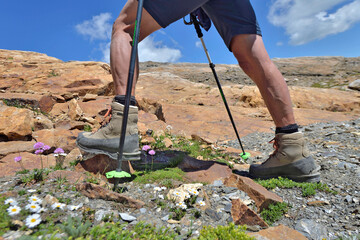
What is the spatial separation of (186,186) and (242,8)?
2301 millimetres

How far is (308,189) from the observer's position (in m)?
2.48

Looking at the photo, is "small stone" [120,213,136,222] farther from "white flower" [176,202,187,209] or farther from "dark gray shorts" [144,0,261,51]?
"dark gray shorts" [144,0,261,51]

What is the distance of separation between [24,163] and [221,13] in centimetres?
346

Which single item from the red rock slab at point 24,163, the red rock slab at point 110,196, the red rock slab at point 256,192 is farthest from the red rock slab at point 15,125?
the red rock slab at point 256,192

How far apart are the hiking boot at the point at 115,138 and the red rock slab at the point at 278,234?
4.90 feet

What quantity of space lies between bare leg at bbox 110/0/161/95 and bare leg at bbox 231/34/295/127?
3.98 feet

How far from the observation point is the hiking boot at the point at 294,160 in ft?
9.02

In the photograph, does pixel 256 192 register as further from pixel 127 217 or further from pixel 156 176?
pixel 127 217

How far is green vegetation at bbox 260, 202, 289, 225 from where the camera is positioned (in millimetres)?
2045

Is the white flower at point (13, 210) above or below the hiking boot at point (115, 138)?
below

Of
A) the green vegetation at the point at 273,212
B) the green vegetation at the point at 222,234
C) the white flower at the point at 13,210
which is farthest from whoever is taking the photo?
the green vegetation at the point at 273,212

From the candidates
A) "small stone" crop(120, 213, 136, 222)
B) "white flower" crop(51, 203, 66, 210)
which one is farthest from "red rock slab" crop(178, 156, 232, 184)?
"white flower" crop(51, 203, 66, 210)

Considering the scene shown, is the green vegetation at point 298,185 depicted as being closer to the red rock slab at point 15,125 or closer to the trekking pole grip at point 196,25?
the trekking pole grip at point 196,25

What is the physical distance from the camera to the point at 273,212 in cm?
208
